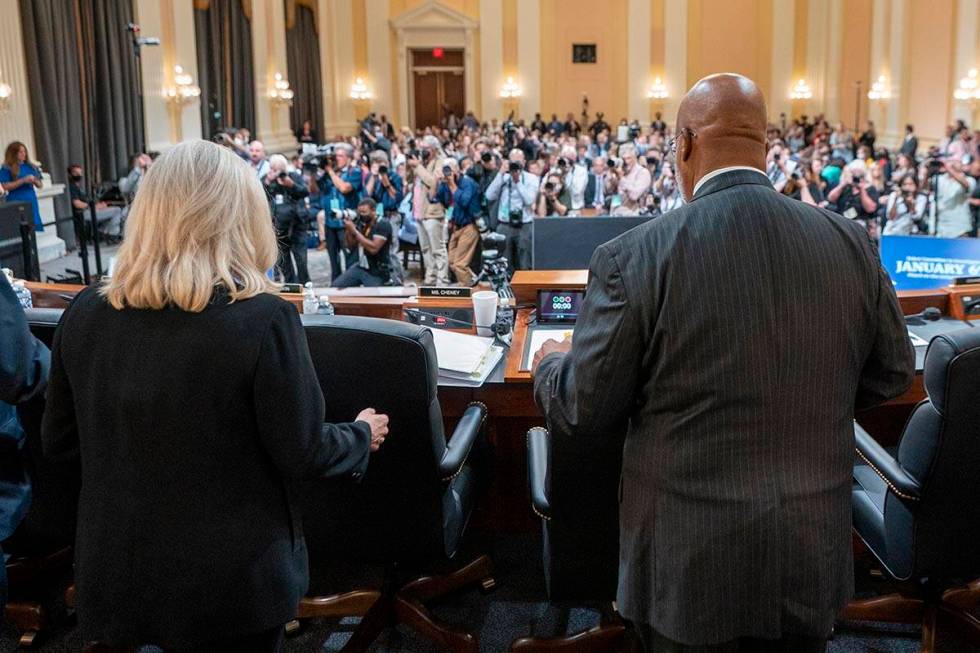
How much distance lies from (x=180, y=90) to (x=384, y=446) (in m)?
13.3

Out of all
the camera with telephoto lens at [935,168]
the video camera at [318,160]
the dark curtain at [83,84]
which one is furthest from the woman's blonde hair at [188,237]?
the camera with telephoto lens at [935,168]

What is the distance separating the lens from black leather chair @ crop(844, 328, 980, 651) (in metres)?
2.13

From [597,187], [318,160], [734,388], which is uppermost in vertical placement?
[318,160]

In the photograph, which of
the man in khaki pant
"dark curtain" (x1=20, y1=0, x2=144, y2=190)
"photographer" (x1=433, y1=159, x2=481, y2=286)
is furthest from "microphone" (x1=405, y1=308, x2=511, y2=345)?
"dark curtain" (x1=20, y1=0, x2=144, y2=190)

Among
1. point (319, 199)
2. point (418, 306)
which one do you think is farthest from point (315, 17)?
point (418, 306)

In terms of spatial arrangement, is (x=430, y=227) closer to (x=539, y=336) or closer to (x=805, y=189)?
(x=805, y=189)

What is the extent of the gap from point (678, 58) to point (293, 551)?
2354cm

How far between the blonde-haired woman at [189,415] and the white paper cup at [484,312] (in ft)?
5.14

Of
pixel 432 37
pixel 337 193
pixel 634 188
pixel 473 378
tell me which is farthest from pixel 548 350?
pixel 432 37

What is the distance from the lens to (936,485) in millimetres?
2264

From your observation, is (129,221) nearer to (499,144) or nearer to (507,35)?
(499,144)

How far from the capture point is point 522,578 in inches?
126

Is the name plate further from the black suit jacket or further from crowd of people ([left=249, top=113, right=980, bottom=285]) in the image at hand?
crowd of people ([left=249, top=113, right=980, bottom=285])

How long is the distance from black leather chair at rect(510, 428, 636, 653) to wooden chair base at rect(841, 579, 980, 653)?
839mm
